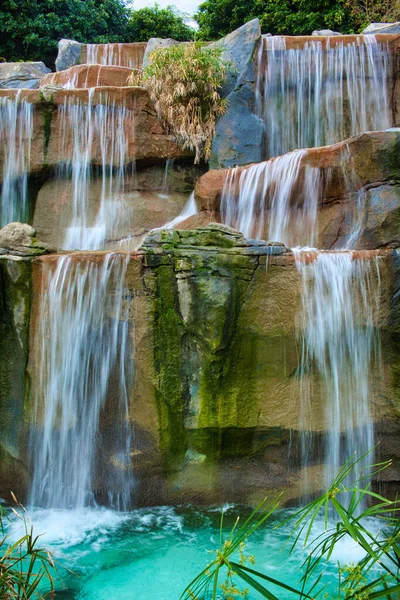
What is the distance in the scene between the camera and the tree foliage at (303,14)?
Result: 15.6 m

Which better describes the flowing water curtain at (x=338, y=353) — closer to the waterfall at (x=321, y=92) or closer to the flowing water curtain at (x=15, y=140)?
the waterfall at (x=321, y=92)

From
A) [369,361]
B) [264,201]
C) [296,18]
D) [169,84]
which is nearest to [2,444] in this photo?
[369,361]

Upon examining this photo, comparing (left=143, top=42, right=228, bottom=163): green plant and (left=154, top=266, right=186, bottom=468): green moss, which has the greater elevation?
(left=143, top=42, right=228, bottom=163): green plant

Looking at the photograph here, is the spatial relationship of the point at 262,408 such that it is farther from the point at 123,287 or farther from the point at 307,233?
the point at 307,233

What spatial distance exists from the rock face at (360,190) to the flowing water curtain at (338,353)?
0.90m

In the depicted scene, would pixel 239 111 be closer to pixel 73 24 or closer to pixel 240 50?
pixel 240 50

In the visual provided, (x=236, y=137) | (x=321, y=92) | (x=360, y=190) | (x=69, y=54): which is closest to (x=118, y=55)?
(x=69, y=54)

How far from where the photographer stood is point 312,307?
5273 millimetres

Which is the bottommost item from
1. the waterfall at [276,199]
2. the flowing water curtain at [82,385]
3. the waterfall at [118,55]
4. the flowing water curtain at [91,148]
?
the flowing water curtain at [82,385]

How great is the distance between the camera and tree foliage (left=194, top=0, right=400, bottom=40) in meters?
15.6

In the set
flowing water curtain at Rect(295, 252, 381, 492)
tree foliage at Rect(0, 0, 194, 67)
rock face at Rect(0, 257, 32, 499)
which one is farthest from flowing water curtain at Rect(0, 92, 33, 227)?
tree foliage at Rect(0, 0, 194, 67)

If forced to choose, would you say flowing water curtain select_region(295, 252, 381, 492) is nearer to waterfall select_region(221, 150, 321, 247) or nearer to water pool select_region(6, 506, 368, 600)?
water pool select_region(6, 506, 368, 600)

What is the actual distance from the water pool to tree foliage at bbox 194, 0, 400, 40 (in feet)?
46.4

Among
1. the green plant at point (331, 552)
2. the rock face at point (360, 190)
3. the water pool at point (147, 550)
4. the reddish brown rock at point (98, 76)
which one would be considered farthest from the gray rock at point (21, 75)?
the green plant at point (331, 552)
